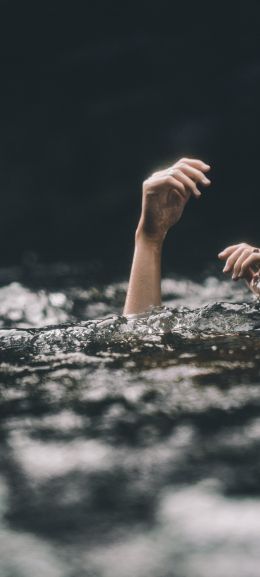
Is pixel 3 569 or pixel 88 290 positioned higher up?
pixel 88 290

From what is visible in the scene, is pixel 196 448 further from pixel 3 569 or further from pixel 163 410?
pixel 3 569

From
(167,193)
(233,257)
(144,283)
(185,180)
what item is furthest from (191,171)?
(144,283)

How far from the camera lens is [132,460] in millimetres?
893

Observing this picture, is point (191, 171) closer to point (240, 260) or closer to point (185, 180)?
point (185, 180)

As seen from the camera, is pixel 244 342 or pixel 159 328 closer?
pixel 244 342

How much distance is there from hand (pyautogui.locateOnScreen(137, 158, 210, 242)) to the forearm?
6 cm

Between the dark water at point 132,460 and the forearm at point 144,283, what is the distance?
0.43m

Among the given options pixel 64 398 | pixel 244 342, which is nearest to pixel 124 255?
pixel 244 342

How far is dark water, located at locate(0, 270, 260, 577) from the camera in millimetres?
710

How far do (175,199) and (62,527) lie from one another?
4.47 feet

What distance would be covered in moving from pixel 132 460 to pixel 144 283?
1147mm

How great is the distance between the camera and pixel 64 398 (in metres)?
1.14

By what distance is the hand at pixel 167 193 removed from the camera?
5.98 feet

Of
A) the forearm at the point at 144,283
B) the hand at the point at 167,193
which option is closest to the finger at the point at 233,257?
the hand at the point at 167,193
